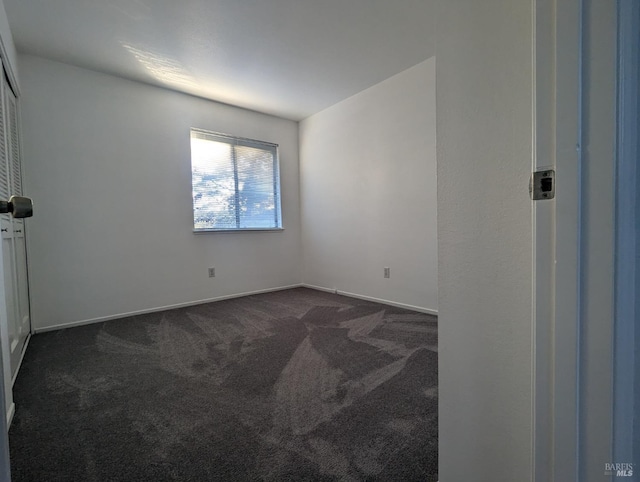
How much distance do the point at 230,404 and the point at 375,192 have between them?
2.73 meters

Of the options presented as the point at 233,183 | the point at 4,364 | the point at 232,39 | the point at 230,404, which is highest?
the point at 232,39

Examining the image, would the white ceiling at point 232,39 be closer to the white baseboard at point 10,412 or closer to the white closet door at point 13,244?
the white closet door at point 13,244

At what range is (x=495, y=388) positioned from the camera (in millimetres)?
728

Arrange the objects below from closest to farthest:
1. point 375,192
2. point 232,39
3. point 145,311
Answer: point 232,39, point 145,311, point 375,192

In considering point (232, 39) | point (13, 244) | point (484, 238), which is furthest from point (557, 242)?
point (13, 244)

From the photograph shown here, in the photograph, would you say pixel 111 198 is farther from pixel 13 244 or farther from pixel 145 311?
pixel 145 311

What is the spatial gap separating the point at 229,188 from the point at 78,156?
160 centimetres

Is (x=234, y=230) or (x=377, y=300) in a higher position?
(x=234, y=230)

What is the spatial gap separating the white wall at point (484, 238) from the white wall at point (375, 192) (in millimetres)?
2248

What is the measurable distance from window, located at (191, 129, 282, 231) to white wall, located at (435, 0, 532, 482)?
344 cm

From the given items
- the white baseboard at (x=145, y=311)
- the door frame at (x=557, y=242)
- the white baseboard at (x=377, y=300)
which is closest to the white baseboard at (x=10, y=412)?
the white baseboard at (x=145, y=311)

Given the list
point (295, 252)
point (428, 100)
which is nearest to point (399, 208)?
point (428, 100)

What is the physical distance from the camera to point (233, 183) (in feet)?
13.1

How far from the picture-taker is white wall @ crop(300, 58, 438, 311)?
302 cm
